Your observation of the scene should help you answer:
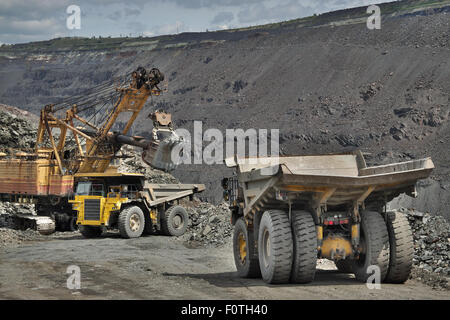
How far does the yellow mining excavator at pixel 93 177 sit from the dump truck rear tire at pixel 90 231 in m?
0.04

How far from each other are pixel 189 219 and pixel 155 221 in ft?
8.01

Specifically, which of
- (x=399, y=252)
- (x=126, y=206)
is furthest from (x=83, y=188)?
(x=399, y=252)

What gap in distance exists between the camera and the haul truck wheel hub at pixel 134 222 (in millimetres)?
24109

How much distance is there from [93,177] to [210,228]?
5.18 m

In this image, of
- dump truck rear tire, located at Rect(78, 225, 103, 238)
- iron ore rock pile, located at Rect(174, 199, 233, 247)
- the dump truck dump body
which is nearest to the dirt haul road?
iron ore rock pile, located at Rect(174, 199, 233, 247)

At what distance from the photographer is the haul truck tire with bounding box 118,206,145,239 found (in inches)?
933

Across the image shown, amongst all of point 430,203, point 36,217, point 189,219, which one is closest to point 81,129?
point 36,217

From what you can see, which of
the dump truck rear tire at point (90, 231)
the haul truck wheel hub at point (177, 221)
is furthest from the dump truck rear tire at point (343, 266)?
the dump truck rear tire at point (90, 231)

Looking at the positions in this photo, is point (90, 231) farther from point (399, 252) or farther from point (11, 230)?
Result: point (399, 252)

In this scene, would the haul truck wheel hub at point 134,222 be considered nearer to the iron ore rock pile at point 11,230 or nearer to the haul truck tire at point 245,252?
the iron ore rock pile at point 11,230

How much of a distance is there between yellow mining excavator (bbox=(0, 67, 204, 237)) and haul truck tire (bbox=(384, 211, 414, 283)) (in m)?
14.2

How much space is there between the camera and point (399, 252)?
11.1 meters
